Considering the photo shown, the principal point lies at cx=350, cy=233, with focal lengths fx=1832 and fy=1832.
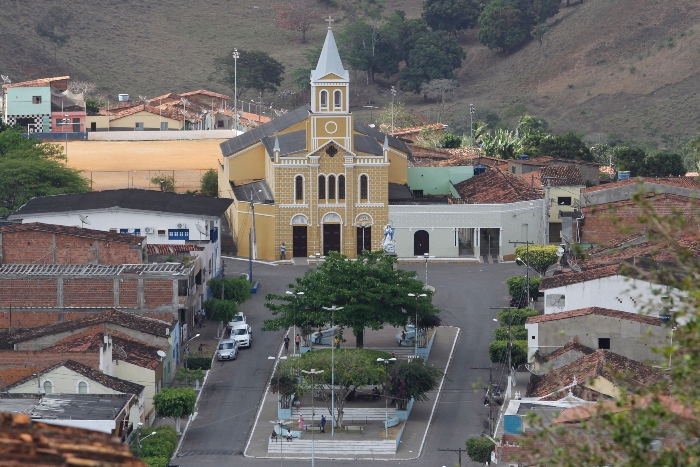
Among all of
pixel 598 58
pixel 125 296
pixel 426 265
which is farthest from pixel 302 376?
pixel 598 58

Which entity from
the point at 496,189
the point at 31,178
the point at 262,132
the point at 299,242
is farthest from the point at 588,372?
the point at 31,178

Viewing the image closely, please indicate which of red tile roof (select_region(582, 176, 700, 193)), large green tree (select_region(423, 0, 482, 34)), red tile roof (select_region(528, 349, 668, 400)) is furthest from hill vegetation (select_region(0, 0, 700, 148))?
red tile roof (select_region(528, 349, 668, 400))

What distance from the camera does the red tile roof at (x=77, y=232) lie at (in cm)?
6688

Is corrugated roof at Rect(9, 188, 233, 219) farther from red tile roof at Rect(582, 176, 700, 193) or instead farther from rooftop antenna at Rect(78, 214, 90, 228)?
red tile roof at Rect(582, 176, 700, 193)

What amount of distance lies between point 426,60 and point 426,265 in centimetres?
7088

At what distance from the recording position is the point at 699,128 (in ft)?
442

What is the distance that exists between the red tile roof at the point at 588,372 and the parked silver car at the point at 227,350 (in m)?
12.3

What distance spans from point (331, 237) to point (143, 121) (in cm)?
3716

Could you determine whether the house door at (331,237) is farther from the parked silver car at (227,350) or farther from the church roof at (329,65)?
the parked silver car at (227,350)

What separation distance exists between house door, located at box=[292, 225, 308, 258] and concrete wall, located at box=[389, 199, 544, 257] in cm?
399

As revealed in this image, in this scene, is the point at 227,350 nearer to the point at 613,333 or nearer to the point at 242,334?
the point at 242,334

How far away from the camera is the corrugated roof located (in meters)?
75.2

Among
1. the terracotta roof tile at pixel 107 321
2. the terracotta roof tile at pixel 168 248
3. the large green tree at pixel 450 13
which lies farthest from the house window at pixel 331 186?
the large green tree at pixel 450 13

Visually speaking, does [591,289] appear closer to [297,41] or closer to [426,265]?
[426,265]
